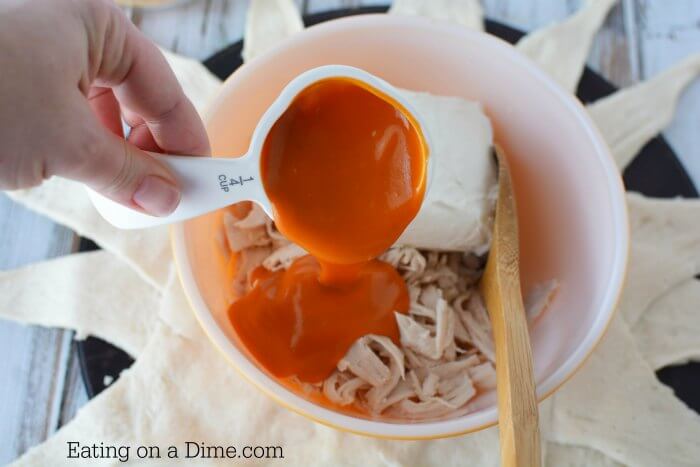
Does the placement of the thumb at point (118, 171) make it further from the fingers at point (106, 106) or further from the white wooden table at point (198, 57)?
the white wooden table at point (198, 57)

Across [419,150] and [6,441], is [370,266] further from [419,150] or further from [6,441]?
[6,441]

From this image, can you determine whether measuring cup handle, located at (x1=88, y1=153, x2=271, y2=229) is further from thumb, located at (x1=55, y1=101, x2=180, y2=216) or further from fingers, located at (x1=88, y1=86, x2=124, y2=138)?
fingers, located at (x1=88, y1=86, x2=124, y2=138)

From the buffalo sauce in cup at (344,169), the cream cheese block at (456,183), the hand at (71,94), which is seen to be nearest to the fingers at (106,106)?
the hand at (71,94)

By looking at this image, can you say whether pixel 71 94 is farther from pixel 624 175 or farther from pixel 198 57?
pixel 624 175

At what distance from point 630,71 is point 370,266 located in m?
1.20

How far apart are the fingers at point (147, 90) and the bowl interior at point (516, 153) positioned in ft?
0.79

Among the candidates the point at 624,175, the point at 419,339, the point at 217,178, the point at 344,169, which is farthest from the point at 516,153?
the point at 217,178

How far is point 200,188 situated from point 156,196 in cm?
11

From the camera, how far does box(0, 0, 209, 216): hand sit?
1.00 metres

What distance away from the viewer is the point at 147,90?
1330 millimetres

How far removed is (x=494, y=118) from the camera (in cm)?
192

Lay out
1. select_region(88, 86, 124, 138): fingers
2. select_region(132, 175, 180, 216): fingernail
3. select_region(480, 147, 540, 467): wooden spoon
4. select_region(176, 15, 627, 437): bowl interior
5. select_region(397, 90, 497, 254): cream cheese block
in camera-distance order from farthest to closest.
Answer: select_region(397, 90, 497, 254): cream cheese block < select_region(176, 15, 627, 437): bowl interior < select_region(88, 86, 124, 138): fingers < select_region(480, 147, 540, 467): wooden spoon < select_region(132, 175, 180, 216): fingernail

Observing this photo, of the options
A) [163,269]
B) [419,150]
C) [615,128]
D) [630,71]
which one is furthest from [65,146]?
[630,71]

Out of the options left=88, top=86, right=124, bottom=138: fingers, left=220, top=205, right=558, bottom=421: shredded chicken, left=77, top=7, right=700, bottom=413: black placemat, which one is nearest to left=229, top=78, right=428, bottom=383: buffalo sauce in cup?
left=220, top=205, right=558, bottom=421: shredded chicken
